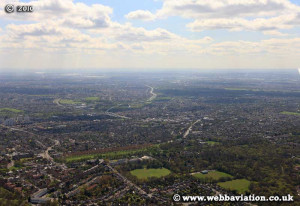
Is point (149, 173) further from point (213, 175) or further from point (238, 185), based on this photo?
point (238, 185)

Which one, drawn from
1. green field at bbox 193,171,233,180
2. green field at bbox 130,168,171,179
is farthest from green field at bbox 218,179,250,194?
green field at bbox 130,168,171,179

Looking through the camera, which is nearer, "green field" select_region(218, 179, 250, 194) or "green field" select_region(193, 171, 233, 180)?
"green field" select_region(218, 179, 250, 194)

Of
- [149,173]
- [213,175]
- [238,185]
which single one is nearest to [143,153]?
[149,173]

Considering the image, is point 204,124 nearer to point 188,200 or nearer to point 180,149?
point 180,149

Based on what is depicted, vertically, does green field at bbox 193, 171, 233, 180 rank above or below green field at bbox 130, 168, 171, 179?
above

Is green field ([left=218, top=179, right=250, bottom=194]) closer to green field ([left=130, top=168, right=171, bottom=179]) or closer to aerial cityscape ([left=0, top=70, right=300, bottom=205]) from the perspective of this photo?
aerial cityscape ([left=0, top=70, right=300, bottom=205])

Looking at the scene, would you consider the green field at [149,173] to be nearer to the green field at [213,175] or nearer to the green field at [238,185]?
the green field at [213,175]
